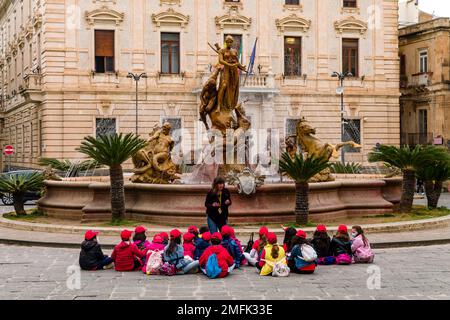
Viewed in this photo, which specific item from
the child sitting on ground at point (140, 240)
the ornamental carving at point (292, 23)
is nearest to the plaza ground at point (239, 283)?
the child sitting on ground at point (140, 240)

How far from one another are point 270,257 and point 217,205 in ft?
8.50

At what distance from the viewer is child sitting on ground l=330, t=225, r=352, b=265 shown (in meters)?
11.9

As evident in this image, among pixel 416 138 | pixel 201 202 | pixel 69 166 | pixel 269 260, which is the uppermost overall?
pixel 416 138

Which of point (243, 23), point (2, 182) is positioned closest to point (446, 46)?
point (243, 23)

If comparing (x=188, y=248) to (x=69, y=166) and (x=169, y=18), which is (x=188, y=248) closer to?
(x=69, y=166)

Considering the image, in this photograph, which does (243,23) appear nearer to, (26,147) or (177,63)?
(177,63)

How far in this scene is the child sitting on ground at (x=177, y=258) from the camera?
1108 cm

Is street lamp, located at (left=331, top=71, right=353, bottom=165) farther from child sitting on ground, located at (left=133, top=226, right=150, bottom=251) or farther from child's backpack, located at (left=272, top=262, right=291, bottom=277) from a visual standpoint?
child's backpack, located at (left=272, top=262, right=291, bottom=277)

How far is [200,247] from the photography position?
11562mm

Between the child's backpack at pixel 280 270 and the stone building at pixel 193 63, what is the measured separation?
29.3 m

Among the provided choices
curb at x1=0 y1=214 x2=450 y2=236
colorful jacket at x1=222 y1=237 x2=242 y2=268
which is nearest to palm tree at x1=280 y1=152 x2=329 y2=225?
curb at x1=0 y1=214 x2=450 y2=236

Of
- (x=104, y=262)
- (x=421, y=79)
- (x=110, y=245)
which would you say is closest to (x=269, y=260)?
(x=104, y=262)

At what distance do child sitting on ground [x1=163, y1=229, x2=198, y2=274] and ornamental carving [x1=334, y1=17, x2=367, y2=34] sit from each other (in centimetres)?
3375

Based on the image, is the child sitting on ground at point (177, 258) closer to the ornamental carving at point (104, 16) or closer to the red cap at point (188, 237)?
the red cap at point (188, 237)
